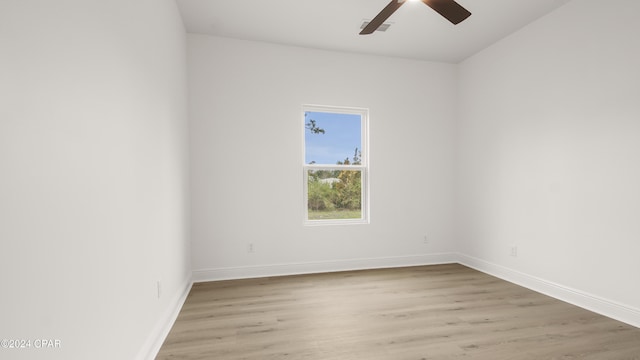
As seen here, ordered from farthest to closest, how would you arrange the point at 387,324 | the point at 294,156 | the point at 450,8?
the point at 294,156 → the point at 387,324 → the point at 450,8

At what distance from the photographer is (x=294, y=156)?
3.83 metres

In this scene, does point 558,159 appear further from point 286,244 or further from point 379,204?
point 286,244

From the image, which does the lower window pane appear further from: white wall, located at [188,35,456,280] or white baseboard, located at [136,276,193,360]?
white baseboard, located at [136,276,193,360]

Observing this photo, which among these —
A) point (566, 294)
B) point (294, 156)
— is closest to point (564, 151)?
point (566, 294)

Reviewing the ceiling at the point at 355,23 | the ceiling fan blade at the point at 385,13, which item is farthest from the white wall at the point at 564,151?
the ceiling fan blade at the point at 385,13

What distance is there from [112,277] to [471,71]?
4.53 m

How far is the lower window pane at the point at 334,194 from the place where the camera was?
399 centimetres

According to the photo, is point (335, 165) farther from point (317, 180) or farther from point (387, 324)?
point (387, 324)

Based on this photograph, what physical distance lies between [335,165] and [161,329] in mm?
2609

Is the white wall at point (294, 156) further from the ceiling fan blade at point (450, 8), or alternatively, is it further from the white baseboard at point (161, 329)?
the ceiling fan blade at point (450, 8)

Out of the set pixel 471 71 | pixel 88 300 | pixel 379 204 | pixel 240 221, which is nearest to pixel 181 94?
pixel 240 221

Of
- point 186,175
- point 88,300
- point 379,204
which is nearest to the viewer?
point 88,300

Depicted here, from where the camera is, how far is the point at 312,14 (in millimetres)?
3090

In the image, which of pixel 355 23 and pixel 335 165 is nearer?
pixel 355 23
